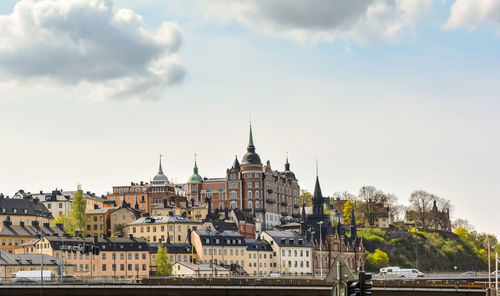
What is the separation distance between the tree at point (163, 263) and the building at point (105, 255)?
32.1ft

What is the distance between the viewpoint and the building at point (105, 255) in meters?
186

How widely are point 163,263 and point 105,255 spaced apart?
61.0 feet

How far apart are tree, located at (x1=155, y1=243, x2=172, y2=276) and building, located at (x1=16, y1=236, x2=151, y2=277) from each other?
9.79 m

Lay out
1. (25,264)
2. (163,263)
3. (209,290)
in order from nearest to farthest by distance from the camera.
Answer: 1. (209,290)
2. (25,264)
3. (163,263)

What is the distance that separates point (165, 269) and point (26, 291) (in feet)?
231

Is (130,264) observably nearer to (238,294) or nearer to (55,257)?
(55,257)

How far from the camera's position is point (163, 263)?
179m

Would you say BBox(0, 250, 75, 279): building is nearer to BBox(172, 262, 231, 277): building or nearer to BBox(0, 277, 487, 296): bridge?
BBox(172, 262, 231, 277): building

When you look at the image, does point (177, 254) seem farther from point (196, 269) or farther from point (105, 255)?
point (196, 269)

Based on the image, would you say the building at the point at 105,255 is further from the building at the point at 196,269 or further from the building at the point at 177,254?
the building at the point at 196,269

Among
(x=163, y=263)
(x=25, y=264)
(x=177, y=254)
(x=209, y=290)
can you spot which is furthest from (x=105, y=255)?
(x=209, y=290)

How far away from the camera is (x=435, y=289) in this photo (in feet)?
353

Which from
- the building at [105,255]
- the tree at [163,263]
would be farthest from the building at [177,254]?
the tree at [163,263]

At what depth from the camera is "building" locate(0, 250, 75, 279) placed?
168375 mm
